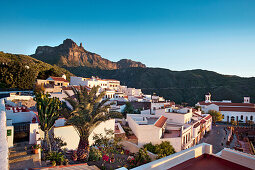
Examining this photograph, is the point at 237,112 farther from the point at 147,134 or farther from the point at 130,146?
the point at 130,146

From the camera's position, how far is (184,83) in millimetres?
89250

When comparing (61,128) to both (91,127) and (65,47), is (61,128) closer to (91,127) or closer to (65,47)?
(91,127)

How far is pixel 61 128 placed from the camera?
1116cm

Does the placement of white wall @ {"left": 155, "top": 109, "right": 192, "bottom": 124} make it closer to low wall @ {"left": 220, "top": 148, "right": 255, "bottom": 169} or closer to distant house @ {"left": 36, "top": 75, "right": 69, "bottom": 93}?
distant house @ {"left": 36, "top": 75, "right": 69, "bottom": 93}

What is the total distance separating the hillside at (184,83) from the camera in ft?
239

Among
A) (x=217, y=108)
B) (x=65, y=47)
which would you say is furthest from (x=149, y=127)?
(x=65, y=47)

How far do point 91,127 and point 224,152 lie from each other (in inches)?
313

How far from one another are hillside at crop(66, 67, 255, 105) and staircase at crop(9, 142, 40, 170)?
225ft

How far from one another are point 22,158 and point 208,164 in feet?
24.4

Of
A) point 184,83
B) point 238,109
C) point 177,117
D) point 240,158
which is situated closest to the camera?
point 240,158

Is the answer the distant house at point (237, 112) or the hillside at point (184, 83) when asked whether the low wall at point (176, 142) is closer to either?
the distant house at point (237, 112)

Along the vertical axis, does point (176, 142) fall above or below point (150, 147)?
above

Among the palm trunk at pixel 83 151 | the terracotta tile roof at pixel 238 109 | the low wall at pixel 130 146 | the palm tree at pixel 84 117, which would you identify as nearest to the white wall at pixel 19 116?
the palm tree at pixel 84 117

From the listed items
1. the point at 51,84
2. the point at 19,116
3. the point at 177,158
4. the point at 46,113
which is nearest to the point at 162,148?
the point at 46,113
